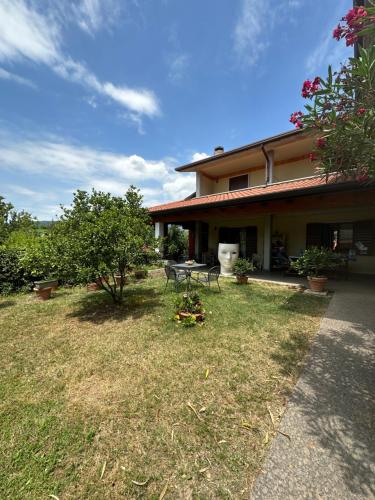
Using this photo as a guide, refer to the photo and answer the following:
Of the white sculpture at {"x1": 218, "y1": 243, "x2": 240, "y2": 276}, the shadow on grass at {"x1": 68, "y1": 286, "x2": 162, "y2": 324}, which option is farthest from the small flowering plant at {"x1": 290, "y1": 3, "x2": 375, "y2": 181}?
the white sculpture at {"x1": 218, "y1": 243, "x2": 240, "y2": 276}

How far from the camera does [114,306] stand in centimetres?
538

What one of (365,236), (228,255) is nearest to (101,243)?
(228,255)

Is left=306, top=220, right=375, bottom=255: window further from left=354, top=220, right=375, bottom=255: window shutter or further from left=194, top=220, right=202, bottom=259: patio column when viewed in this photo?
left=194, top=220, right=202, bottom=259: patio column

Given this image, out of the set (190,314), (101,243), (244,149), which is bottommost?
(190,314)

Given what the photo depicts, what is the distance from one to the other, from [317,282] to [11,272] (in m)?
9.60

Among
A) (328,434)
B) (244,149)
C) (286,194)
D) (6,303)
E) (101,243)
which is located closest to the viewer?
(328,434)

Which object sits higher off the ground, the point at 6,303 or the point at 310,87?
the point at 310,87

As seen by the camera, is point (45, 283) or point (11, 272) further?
point (11, 272)

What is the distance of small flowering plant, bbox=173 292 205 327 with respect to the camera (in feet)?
13.6

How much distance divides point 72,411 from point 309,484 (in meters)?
2.16

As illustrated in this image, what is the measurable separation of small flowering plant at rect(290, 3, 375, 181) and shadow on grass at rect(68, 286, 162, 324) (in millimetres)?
4548

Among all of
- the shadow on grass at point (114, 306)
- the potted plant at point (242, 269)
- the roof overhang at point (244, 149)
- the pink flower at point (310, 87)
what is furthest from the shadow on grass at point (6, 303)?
the roof overhang at point (244, 149)

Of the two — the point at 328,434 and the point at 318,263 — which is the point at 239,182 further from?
the point at 328,434

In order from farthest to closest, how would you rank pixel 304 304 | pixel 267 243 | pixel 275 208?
pixel 267 243 < pixel 275 208 < pixel 304 304
